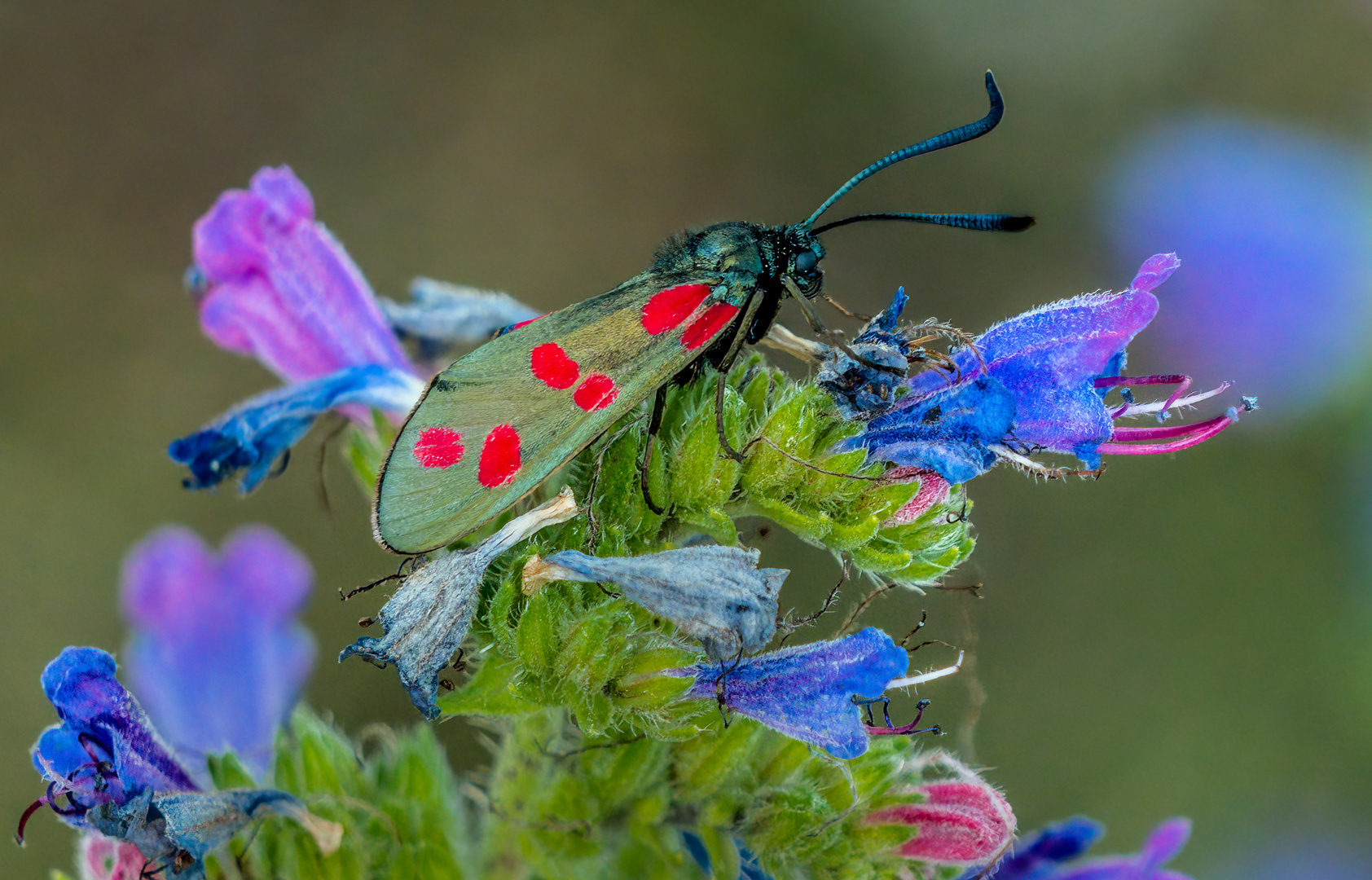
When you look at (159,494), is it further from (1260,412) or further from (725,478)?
(1260,412)

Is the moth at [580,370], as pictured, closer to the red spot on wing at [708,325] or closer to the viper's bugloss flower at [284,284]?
the red spot on wing at [708,325]

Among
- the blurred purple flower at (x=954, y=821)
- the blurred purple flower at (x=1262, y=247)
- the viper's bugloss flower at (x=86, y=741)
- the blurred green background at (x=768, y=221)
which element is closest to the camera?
the viper's bugloss flower at (x=86, y=741)

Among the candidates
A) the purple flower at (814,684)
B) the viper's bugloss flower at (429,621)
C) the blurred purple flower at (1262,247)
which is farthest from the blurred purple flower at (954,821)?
the blurred purple flower at (1262,247)

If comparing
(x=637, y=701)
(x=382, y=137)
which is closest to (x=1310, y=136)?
(x=382, y=137)

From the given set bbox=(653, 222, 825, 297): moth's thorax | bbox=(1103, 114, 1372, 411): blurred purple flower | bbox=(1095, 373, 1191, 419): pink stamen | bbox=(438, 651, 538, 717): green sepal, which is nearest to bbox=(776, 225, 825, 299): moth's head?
bbox=(653, 222, 825, 297): moth's thorax

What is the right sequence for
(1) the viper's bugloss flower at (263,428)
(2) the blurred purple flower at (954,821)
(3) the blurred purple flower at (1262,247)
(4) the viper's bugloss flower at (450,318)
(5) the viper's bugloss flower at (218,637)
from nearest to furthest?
(2) the blurred purple flower at (954,821) → (1) the viper's bugloss flower at (263,428) → (4) the viper's bugloss flower at (450,318) → (5) the viper's bugloss flower at (218,637) → (3) the blurred purple flower at (1262,247)

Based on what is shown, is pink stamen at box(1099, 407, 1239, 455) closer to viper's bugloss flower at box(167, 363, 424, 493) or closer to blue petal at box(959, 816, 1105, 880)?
blue petal at box(959, 816, 1105, 880)
